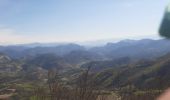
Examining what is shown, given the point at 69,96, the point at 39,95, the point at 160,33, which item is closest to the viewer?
the point at 160,33

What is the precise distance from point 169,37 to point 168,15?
6.1 inches

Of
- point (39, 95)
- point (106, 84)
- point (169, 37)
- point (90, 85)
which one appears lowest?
point (106, 84)

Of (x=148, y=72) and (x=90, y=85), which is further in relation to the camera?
(x=148, y=72)

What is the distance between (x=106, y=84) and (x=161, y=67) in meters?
34.4

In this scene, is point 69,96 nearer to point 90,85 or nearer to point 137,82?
point 90,85

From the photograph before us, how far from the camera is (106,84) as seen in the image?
650ft

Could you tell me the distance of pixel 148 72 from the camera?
189000 mm

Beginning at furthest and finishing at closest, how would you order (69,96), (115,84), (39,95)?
(115,84), (39,95), (69,96)

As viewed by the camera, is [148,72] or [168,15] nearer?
[168,15]

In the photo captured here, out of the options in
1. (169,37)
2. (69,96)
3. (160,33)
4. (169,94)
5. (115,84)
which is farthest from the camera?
(115,84)

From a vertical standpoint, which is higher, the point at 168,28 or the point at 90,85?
the point at 168,28

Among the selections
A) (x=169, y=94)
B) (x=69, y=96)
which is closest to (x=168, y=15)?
(x=169, y=94)

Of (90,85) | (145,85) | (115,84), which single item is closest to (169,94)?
(90,85)

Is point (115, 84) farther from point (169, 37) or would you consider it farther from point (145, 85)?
point (169, 37)
